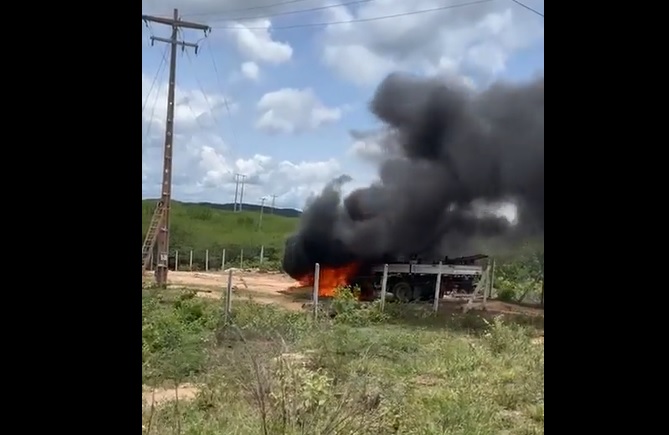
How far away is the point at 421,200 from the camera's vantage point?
125 cm

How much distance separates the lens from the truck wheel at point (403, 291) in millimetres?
1282

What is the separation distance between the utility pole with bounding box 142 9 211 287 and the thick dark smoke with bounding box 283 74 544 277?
0.26 m

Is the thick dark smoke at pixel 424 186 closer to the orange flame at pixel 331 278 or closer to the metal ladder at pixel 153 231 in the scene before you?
the orange flame at pixel 331 278

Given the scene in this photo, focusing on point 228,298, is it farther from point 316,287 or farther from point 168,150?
point 168,150

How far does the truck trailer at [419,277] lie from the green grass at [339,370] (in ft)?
0.16

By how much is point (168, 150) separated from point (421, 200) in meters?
0.52

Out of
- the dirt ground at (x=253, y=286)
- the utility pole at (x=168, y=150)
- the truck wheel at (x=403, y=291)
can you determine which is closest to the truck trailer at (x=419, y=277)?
the truck wheel at (x=403, y=291)

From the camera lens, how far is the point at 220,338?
130cm

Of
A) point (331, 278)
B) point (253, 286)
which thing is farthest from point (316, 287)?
point (253, 286)

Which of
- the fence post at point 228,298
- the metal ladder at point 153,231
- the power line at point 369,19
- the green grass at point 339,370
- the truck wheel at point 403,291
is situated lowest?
the green grass at point 339,370
